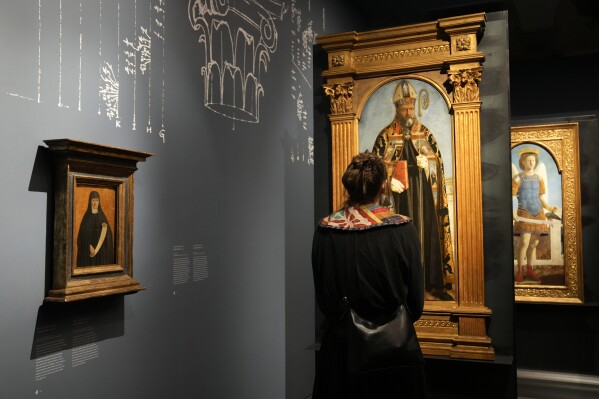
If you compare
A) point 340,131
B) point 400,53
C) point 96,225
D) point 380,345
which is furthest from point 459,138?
point 96,225

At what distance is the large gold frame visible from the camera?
3469 millimetres

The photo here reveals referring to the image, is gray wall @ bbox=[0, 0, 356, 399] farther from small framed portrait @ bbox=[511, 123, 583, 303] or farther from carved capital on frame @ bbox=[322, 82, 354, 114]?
small framed portrait @ bbox=[511, 123, 583, 303]

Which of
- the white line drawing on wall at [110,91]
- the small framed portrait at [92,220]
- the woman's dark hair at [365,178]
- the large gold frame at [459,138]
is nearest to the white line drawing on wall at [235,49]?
the large gold frame at [459,138]

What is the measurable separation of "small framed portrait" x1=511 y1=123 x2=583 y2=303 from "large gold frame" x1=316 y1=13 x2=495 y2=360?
2307 mm

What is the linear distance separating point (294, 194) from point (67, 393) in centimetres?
242

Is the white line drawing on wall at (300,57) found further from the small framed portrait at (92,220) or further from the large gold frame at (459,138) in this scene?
the small framed portrait at (92,220)

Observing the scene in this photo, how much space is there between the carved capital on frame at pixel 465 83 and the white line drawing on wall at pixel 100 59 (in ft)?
5.78

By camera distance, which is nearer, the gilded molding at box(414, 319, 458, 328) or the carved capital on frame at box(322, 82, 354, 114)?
the gilded molding at box(414, 319, 458, 328)

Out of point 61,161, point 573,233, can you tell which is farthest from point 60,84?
point 573,233

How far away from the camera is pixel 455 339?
3496mm

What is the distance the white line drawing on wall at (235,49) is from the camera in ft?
10.7

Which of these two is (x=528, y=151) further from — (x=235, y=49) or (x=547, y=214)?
(x=235, y=49)

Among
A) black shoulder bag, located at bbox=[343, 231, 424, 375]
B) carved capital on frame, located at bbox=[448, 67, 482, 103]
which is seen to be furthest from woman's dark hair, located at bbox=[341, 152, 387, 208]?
carved capital on frame, located at bbox=[448, 67, 482, 103]

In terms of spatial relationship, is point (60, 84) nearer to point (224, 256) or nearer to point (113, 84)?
point (113, 84)
